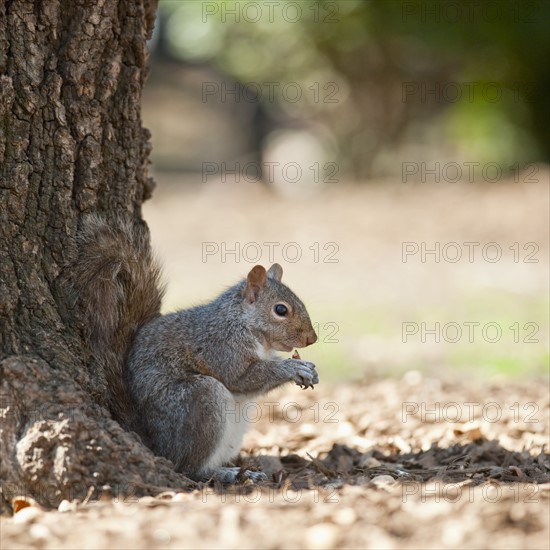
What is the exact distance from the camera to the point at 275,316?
3576 millimetres

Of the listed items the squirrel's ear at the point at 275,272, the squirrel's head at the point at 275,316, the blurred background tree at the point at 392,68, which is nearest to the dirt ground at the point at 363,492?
the squirrel's head at the point at 275,316

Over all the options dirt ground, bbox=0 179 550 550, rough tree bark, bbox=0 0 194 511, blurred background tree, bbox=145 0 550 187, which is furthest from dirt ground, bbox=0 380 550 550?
blurred background tree, bbox=145 0 550 187

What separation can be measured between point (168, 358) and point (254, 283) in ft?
1.79

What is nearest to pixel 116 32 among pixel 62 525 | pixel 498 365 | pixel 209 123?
pixel 62 525

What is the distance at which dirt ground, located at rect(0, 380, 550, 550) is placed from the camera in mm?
2188

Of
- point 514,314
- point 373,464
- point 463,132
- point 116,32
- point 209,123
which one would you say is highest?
point 209,123

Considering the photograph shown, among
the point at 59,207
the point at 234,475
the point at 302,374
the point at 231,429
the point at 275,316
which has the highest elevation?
the point at 59,207

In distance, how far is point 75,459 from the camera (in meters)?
2.72

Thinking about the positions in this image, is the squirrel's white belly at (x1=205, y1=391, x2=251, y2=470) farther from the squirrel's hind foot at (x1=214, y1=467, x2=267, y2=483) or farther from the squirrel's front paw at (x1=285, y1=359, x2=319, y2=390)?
the squirrel's front paw at (x1=285, y1=359, x2=319, y2=390)

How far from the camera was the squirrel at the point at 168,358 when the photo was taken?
3.09 m

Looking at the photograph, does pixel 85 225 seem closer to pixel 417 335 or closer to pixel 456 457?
pixel 456 457

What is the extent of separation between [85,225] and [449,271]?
6216 mm

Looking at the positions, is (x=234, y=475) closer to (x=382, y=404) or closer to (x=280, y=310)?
(x=280, y=310)

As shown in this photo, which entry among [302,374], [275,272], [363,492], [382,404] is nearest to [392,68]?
[382,404]
